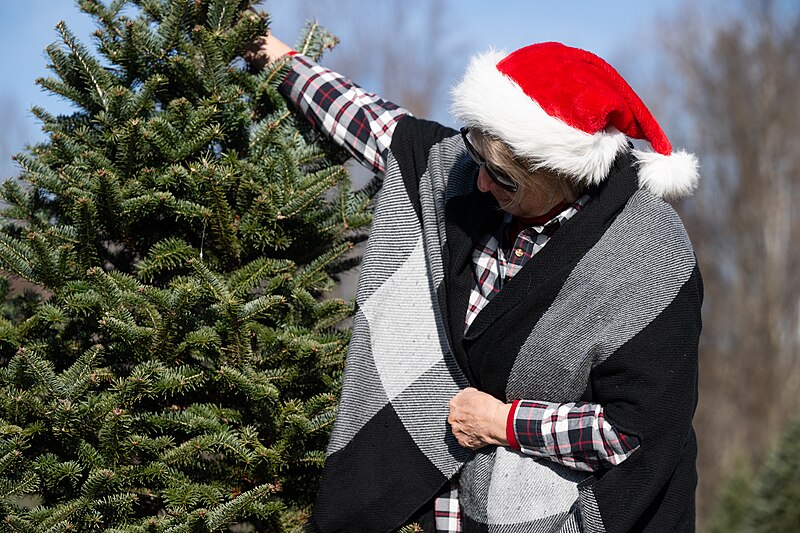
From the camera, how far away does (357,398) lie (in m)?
2.20

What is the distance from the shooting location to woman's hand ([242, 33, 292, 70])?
8.04 feet

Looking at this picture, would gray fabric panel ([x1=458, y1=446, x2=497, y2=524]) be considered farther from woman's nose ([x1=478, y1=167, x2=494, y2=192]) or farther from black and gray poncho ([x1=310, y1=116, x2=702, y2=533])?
woman's nose ([x1=478, y1=167, x2=494, y2=192])

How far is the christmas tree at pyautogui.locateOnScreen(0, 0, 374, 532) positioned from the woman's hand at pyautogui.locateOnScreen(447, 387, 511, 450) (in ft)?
1.18

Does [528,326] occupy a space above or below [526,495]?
above

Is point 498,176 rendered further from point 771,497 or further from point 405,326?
point 771,497

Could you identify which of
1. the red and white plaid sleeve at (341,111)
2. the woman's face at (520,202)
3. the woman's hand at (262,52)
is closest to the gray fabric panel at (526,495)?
the woman's face at (520,202)

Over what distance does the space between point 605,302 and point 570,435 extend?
0.34 m

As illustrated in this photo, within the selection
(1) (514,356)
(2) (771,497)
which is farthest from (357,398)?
(2) (771,497)

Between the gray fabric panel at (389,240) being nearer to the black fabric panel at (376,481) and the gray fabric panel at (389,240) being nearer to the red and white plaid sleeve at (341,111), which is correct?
the red and white plaid sleeve at (341,111)

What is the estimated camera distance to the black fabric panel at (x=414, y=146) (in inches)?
92.0

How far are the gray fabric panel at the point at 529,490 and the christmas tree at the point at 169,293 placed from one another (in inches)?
19.9

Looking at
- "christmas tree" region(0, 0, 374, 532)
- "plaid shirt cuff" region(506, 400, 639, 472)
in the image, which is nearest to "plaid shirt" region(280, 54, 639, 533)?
"plaid shirt cuff" region(506, 400, 639, 472)

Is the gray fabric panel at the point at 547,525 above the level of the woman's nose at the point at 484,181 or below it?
below

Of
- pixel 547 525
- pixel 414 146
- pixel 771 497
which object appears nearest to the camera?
pixel 547 525
